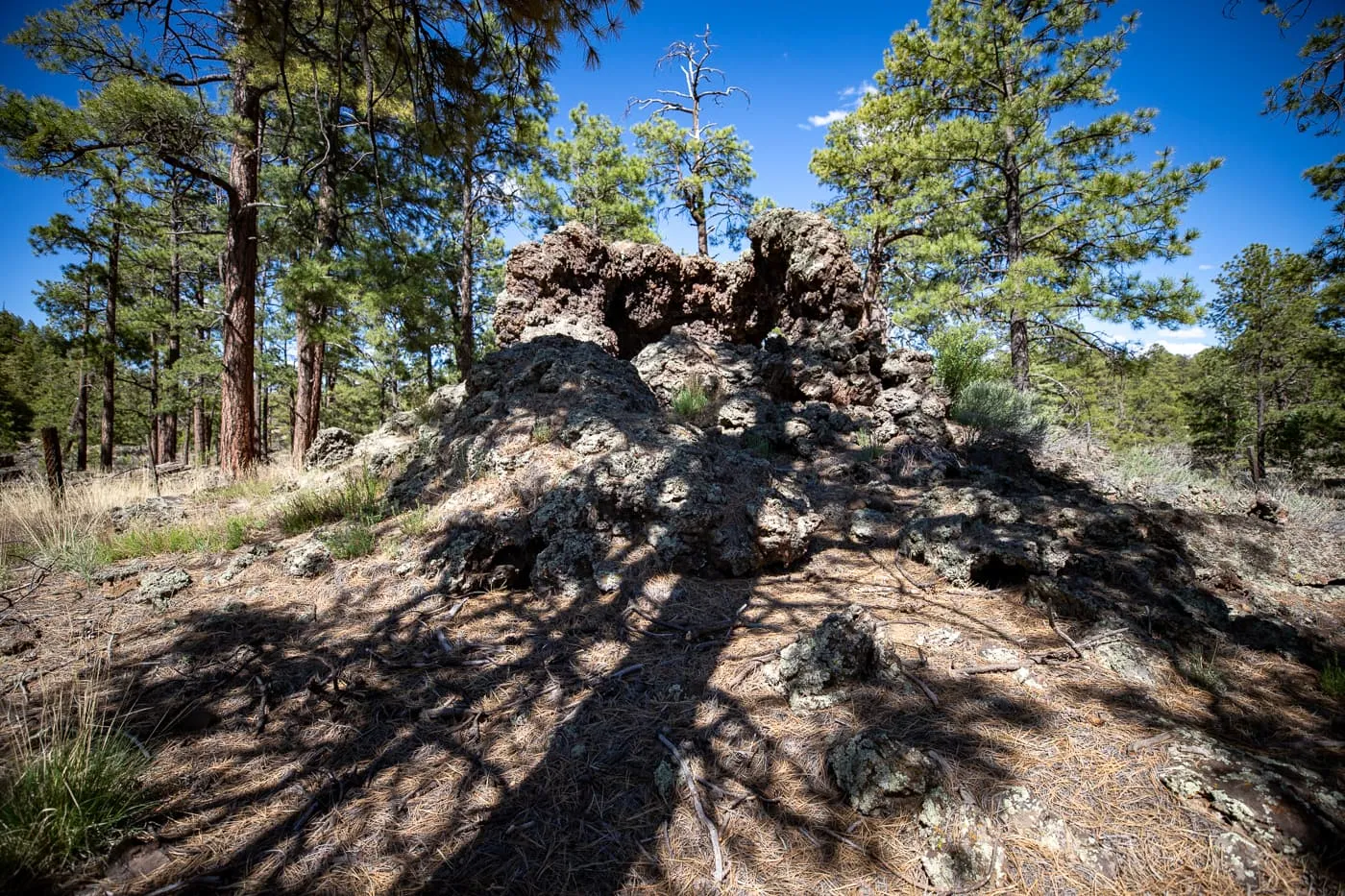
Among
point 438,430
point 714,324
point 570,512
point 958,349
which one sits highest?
point 714,324

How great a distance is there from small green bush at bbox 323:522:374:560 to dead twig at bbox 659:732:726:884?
2.91 metres

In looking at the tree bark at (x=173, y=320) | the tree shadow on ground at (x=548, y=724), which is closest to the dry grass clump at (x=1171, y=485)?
the tree shadow on ground at (x=548, y=724)

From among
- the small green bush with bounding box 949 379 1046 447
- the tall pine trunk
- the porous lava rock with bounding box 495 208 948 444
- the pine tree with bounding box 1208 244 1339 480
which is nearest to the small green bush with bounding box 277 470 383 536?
the porous lava rock with bounding box 495 208 948 444

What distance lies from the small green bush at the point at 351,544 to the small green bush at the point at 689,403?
3841 millimetres

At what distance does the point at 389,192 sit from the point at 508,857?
11.2m

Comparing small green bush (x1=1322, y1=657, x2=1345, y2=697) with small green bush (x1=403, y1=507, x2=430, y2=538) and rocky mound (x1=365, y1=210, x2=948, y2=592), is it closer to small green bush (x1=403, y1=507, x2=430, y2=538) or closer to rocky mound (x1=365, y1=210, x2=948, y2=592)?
rocky mound (x1=365, y1=210, x2=948, y2=592)

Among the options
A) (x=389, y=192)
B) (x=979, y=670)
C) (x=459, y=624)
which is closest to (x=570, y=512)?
(x=459, y=624)

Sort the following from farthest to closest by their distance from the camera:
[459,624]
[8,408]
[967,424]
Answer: [8,408] < [967,424] < [459,624]

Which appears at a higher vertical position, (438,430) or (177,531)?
(438,430)

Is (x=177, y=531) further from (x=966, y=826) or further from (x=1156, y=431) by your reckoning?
(x=1156, y=431)

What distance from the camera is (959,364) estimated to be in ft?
24.3

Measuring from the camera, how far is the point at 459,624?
290 cm

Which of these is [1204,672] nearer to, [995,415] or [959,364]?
[995,415]

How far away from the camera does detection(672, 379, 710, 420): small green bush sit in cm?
656
